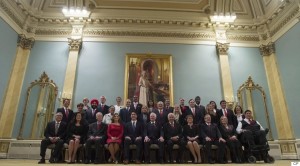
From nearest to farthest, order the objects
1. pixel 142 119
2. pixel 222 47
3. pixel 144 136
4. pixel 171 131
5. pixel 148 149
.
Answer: pixel 148 149 → pixel 144 136 → pixel 171 131 → pixel 142 119 → pixel 222 47

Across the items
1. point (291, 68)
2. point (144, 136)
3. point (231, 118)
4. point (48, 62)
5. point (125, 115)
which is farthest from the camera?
point (48, 62)

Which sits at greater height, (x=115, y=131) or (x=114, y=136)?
(x=115, y=131)

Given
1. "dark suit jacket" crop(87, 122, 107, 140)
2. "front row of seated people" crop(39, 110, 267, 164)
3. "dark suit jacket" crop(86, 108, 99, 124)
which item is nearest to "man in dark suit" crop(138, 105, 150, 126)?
"front row of seated people" crop(39, 110, 267, 164)

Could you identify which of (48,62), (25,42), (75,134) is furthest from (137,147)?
(25,42)

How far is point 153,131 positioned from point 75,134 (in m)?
1.89

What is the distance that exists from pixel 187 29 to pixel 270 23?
349 centimetres

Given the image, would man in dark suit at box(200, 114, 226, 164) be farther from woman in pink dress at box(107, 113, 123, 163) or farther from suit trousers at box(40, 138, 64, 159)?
suit trousers at box(40, 138, 64, 159)

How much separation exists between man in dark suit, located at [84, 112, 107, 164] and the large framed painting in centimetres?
296

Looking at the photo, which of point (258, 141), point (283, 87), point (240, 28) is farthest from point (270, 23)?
point (258, 141)

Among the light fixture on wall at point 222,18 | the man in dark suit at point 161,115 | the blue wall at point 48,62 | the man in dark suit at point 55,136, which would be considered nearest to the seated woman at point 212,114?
the man in dark suit at point 161,115

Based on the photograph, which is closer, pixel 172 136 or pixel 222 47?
pixel 172 136

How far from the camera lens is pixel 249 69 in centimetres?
914

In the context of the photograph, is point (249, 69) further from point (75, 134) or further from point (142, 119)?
point (75, 134)

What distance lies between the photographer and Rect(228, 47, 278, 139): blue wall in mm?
8703
